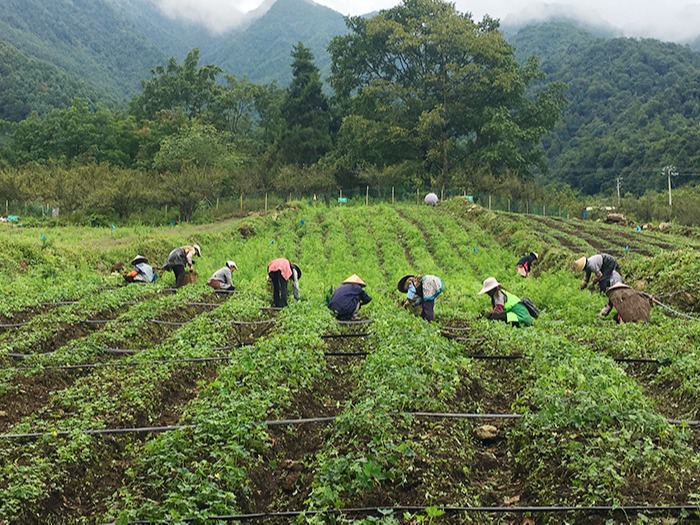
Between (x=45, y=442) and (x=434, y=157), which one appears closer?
(x=45, y=442)

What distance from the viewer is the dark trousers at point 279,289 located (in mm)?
14625

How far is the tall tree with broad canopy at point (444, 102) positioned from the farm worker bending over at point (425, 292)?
35.2 meters

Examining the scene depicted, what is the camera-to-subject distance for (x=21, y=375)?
336 inches

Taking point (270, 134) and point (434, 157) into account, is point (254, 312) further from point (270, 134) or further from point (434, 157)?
point (270, 134)

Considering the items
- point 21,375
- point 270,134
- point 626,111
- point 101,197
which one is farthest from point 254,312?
point 626,111

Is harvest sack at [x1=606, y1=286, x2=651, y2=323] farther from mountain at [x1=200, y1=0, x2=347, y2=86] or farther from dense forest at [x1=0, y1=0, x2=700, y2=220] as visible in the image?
mountain at [x1=200, y1=0, x2=347, y2=86]

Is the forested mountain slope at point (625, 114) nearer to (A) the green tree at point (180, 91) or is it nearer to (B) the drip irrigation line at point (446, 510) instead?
(A) the green tree at point (180, 91)

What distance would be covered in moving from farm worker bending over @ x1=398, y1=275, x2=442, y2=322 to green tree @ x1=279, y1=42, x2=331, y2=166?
45711 mm

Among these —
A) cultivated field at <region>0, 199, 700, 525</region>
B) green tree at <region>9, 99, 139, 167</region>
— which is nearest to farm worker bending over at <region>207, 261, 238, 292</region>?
cultivated field at <region>0, 199, 700, 525</region>

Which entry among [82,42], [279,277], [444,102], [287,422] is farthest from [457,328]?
[82,42]

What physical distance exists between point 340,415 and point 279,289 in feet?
26.8

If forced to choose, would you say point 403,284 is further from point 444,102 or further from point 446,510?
point 444,102

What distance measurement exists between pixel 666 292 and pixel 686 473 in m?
11.7

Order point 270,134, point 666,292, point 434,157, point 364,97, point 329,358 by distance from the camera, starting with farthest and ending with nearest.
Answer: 1. point 270,134
2. point 364,97
3. point 434,157
4. point 666,292
5. point 329,358
